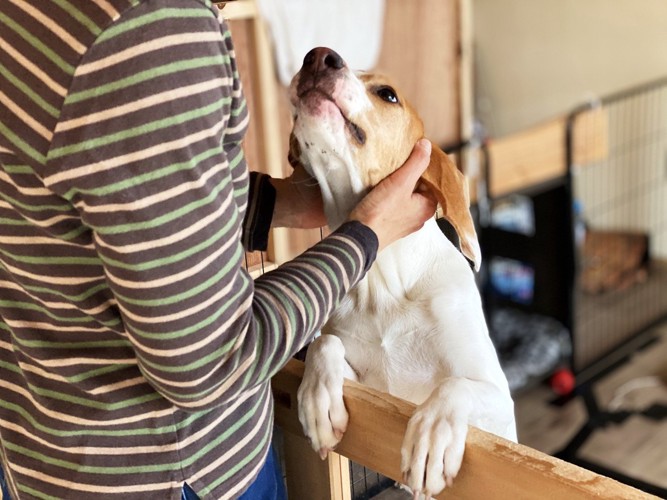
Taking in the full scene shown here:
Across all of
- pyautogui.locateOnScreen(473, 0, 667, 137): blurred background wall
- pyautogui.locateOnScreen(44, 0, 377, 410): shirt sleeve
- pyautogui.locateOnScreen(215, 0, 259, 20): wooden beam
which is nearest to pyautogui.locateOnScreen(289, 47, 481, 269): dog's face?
pyautogui.locateOnScreen(44, 0, 377, 410): shirt sleeve

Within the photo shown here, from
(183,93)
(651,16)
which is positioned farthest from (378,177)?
(651,16)

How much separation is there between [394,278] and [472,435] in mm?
407

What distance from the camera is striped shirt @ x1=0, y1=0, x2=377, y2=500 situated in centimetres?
67

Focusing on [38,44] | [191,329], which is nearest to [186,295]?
[191,329]

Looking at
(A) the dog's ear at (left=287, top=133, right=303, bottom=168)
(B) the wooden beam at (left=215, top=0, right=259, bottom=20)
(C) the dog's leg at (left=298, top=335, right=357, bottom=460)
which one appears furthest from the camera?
(B) the wooden beam at (left=215, top=0, right=259, bottom=20)

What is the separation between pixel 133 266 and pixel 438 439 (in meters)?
0.40

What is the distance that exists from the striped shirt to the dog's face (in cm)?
26

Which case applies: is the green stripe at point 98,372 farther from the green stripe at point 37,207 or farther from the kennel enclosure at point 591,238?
the kennel enclosure at point 591,238

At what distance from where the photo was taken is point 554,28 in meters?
4.48

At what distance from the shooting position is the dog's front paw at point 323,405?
103 centimetres

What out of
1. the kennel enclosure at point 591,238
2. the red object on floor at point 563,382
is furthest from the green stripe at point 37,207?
the red object on floor at point 563,382

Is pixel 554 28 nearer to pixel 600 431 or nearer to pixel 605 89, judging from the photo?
pixel 605 89

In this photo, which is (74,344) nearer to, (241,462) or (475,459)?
(241,462)

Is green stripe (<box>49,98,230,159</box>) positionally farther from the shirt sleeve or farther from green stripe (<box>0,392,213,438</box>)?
green stripe (<box>0,392,213,438</box>)
